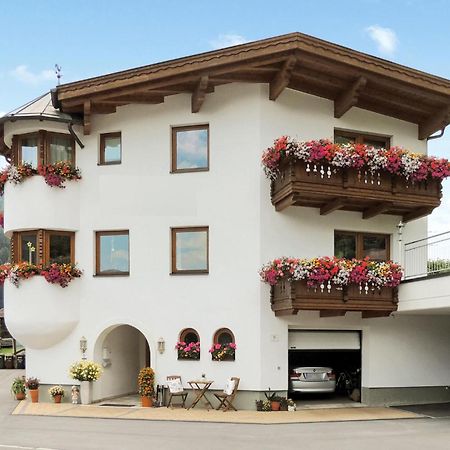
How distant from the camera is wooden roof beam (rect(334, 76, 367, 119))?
18141 mm

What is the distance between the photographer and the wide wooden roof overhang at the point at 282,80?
17.4 meters

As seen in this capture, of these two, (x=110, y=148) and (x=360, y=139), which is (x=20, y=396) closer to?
(x=110, y=148)

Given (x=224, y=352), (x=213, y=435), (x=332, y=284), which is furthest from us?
(x=224, y=352)

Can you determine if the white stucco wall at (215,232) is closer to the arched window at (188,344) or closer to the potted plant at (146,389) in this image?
the arched window at (188,344)

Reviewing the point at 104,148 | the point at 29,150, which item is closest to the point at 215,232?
the point at 104,148

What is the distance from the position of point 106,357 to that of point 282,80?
964cm

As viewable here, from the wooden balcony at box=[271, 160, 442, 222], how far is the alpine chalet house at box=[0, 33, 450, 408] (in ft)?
0.20

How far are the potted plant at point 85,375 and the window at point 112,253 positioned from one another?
2687 millimetres

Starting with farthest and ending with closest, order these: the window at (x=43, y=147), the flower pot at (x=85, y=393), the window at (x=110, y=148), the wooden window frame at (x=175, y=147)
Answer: the window at (x=110, y=148) → the window at (x=43, y=147) → the wooden window frame at (x=175, y=147) → the flower pot at (x=85, y=393)

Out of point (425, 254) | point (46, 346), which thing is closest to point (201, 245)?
point (46, 346)

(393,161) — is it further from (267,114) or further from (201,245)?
(201,245)

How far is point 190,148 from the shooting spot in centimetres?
1903

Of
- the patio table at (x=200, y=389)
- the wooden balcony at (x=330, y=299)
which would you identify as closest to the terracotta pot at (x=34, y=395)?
the patio table at (x=200, y=389)

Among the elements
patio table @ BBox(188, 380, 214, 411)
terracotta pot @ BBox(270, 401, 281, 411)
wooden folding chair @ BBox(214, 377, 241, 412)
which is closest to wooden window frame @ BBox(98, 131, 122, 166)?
patio table @ BBox(188, 380, 214, 411)
